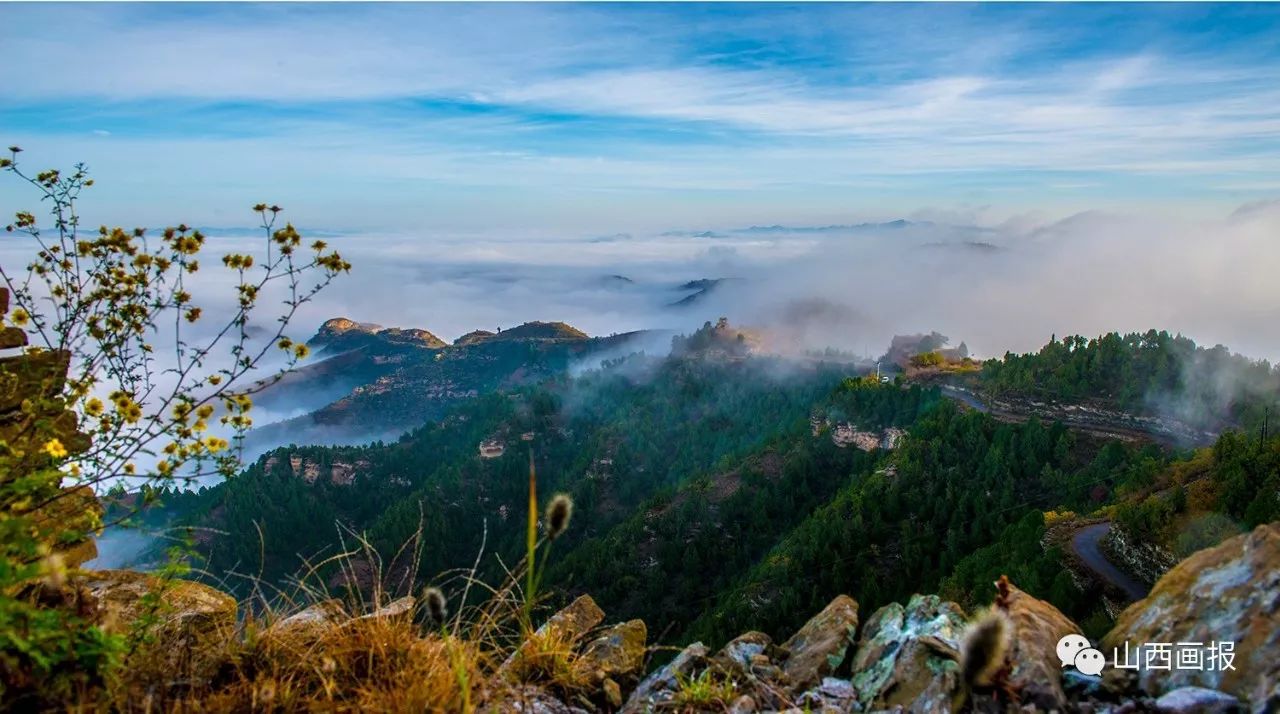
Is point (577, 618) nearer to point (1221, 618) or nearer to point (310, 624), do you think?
point (310, 624)

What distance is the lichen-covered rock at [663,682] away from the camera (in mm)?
6027

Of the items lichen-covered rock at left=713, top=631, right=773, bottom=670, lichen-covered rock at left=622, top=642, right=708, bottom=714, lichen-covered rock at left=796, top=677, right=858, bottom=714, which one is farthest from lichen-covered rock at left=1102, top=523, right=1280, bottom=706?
lichen-covered rock at left=622, top=642, right=708, bottom=714

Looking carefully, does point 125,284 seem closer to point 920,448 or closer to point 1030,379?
point 920,448

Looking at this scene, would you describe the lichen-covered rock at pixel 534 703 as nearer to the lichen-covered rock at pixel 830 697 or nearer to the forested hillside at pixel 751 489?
the forested hillside at pixel 751 489

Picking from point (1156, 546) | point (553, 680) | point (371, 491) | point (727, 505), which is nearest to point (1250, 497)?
point (1156, 546)

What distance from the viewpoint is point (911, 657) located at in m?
6.34

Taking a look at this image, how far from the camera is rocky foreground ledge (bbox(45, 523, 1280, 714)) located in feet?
17.2

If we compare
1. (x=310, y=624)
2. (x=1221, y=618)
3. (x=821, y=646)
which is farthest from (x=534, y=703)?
(x=1221, y=618)

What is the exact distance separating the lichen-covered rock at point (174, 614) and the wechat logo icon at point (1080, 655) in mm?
6513

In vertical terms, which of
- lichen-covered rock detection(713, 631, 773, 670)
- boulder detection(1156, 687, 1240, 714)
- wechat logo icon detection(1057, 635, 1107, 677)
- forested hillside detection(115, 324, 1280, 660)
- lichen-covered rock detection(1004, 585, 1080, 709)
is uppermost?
boulder detection(1156, 687, 1240, 714)

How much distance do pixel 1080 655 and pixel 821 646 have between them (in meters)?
2.18

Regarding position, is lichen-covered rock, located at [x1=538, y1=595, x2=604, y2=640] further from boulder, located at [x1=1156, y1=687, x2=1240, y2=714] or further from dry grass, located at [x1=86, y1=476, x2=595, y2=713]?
boulder, located at [x1=1156, y1=687, x2=1240, y2=714]

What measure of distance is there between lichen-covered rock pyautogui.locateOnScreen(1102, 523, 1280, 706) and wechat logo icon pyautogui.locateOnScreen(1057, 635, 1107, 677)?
139 mm

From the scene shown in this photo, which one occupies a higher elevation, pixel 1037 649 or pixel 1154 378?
pixel 1037 649
